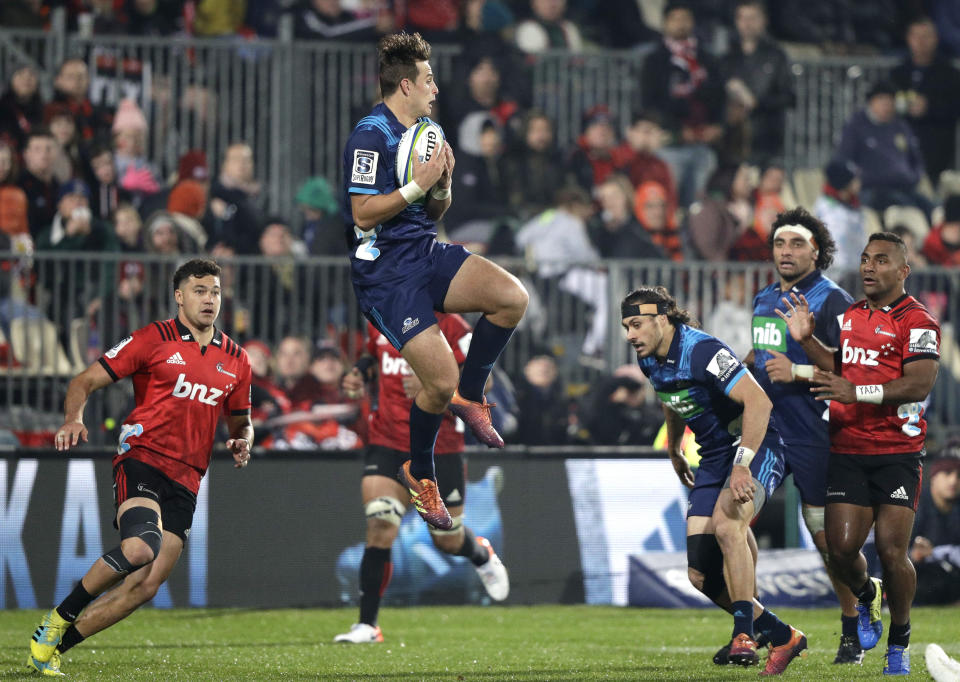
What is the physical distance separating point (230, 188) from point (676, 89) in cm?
539

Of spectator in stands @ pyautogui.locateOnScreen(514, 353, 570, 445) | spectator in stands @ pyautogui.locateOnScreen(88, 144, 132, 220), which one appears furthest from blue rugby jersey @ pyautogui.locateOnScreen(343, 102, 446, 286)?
spectator in stands @ pyautogui.locateOnScreen(88, 144, 132, 220)

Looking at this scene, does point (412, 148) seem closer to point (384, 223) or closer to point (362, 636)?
point (384, 223)

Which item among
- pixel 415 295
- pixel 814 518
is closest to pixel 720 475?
pixel 814 518

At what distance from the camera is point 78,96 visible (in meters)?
14.7

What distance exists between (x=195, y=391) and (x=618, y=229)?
736 centimetres

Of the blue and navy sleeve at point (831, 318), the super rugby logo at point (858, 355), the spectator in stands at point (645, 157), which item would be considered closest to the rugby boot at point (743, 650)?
the super rugby logo at point (858, 355)

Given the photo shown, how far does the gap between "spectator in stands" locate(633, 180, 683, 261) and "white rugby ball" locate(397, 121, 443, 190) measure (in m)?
7.97

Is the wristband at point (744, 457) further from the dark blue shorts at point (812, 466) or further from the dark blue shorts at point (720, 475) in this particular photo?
the dark blue shorts at point (812, 466)

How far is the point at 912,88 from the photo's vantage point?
1711cm

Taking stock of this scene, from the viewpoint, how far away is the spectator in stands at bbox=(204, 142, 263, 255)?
545 inches

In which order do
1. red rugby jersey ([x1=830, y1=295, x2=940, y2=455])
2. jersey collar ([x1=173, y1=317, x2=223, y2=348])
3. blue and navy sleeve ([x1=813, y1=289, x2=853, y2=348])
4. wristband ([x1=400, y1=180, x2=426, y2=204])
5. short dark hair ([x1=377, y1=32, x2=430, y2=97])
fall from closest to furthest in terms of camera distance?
wristband ([x1=400, y1=180, x2=426, y2=204])
short dark hair ([x1=377, y1=32, x2=430, y2=97])
red rugby jersey ([x1=830, y1=295, x2=940, y2=455])
jersey collar ([x1=173, y1=317, x2=223, y2=348])
blue and navy sleeve ([x1=813, y1=289, x2=853, y2=348])

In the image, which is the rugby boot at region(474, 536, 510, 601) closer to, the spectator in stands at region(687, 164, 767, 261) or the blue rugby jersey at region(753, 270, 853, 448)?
the blue rugby jersey at region(753, 270, 853, 448)

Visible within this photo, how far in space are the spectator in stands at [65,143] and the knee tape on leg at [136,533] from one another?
715 cm

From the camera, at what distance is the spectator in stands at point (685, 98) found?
16.3 metres
